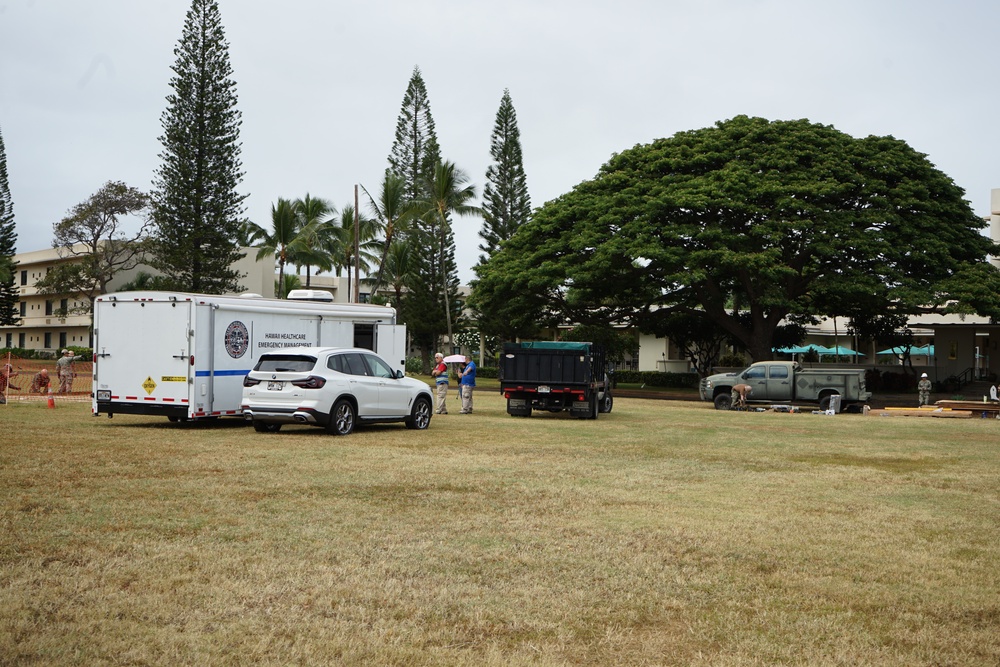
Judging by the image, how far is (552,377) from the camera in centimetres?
2384

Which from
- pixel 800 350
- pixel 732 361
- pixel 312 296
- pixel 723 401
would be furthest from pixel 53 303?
pixel 312 296

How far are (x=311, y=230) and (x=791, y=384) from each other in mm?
29209

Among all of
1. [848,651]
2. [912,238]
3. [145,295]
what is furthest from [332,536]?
[912,238]

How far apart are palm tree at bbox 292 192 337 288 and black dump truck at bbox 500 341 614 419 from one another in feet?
95.8

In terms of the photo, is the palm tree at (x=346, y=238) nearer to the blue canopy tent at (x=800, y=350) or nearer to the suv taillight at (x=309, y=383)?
the blue canopy tent at (x=800, y=350)

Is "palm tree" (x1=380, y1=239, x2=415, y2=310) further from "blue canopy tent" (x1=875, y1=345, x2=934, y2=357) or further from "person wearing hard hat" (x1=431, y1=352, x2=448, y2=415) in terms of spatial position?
"person wearing hard hat" (x1=431, y1=352, x2=448, y2=415)

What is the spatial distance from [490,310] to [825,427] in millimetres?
20909

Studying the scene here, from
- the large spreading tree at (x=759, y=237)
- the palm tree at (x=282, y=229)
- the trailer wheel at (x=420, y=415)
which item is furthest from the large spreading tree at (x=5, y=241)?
the trailer wheel at (x=420, y=415)

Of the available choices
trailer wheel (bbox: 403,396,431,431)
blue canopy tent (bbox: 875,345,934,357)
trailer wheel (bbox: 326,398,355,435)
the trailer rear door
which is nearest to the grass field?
trailer wheel (bbox: 326,398,355,435)

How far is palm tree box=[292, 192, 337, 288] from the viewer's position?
52.1 meters

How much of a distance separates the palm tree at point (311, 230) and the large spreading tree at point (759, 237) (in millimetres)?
14018

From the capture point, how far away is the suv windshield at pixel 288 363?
16.8m

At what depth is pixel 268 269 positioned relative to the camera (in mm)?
73062

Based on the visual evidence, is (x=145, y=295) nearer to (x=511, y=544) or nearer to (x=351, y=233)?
(x=511, y=544)
